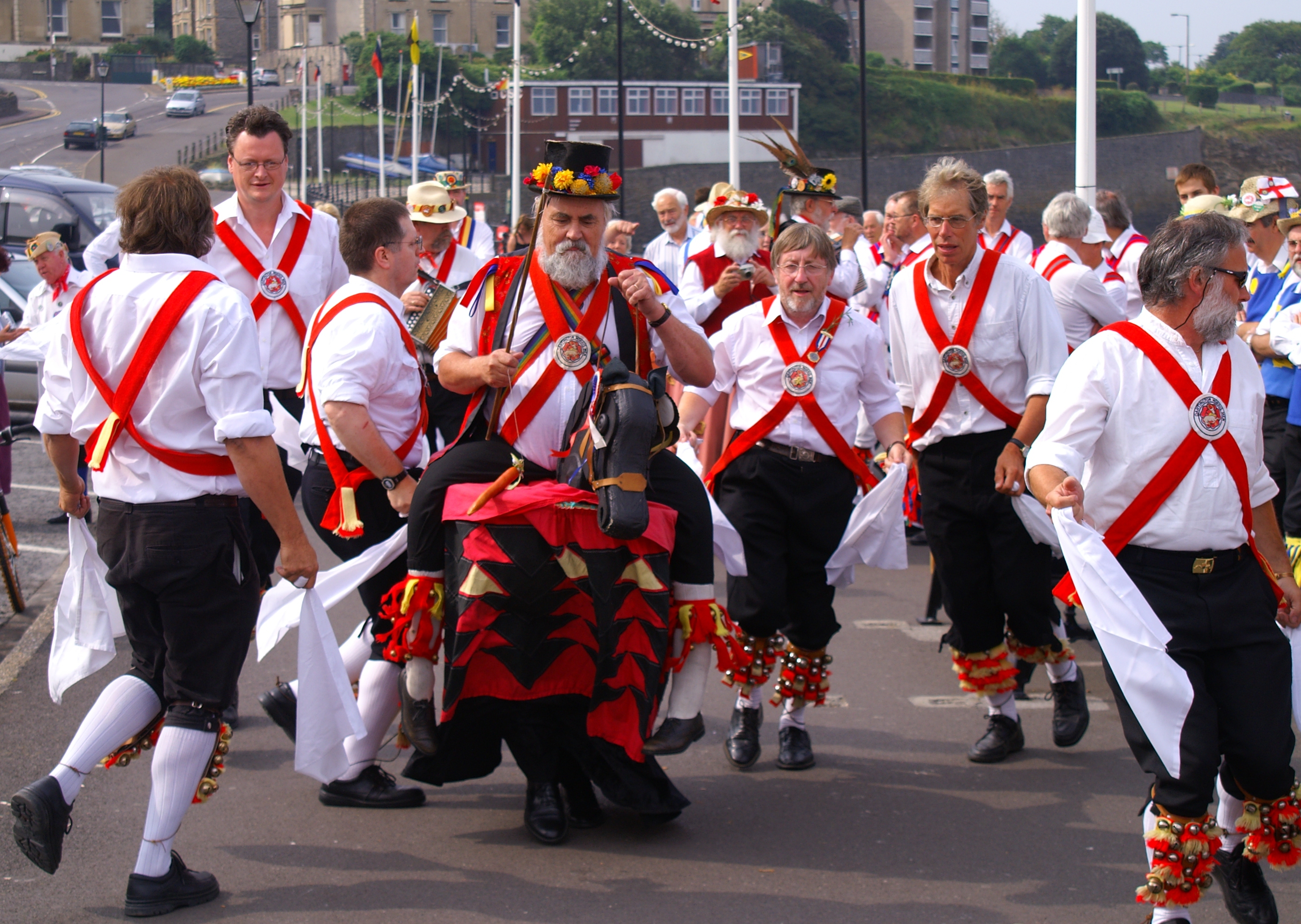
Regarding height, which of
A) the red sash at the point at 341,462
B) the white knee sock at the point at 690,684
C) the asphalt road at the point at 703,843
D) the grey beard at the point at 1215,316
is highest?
the grey beard at the point at 1215,316

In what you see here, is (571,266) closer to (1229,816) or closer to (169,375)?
(169,375)

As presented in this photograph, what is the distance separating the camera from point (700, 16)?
8519cm

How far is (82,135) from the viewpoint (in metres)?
70.8

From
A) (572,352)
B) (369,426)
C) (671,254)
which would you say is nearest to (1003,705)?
(572,352)

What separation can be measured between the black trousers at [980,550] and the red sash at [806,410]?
32cm

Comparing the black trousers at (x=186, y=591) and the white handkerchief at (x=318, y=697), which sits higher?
the black trousers at (x=186, y=591)

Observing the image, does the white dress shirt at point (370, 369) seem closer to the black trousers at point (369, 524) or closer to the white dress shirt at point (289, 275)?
the black trousers at point (369, 524)

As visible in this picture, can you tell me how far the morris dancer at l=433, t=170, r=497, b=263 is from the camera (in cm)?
946

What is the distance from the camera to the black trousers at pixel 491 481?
175 inches

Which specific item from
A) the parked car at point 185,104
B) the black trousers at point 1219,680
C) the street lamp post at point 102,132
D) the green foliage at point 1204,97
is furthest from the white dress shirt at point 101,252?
the green foliage at point 1204,97

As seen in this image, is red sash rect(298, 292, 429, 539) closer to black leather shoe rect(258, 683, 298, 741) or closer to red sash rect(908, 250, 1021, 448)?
black leather shoe rect(258, 683, 298, 741)

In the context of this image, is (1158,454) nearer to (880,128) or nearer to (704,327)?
(704,327)

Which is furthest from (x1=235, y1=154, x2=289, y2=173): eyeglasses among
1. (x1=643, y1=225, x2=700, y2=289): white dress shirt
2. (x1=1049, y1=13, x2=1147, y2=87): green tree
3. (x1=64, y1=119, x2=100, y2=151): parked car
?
(x1=1049, y1=13, x2=1147, y2=87): green tree

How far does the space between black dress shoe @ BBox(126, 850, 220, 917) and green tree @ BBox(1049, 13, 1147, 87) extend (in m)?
121
